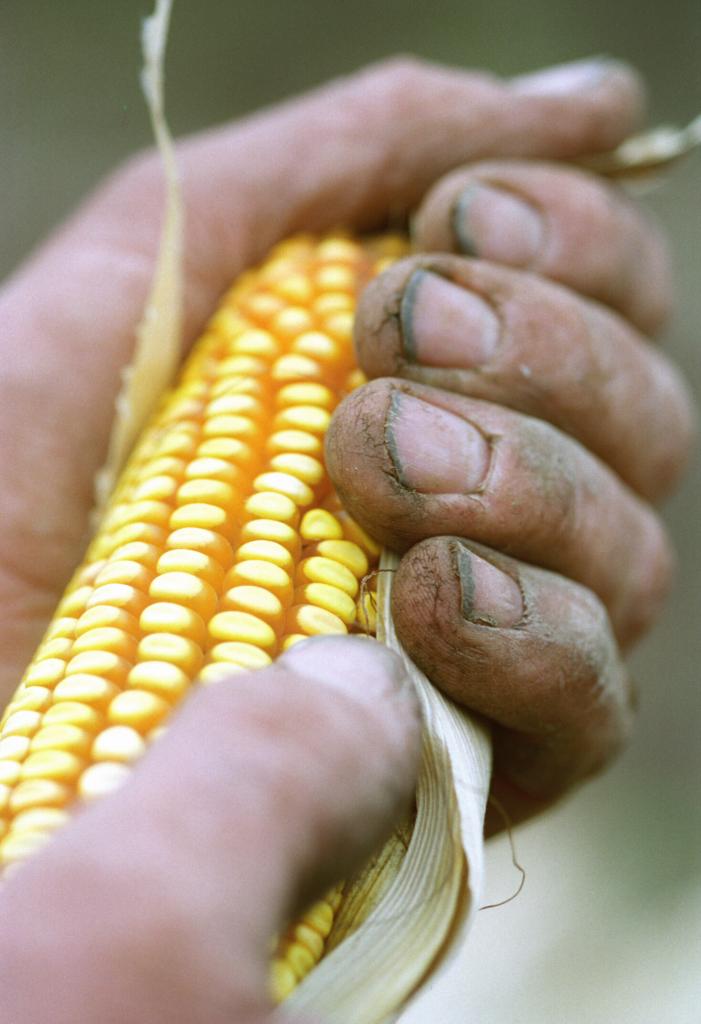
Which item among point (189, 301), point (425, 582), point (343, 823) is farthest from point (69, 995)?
point (189, 301)

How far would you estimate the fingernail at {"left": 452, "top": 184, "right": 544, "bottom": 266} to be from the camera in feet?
3.41

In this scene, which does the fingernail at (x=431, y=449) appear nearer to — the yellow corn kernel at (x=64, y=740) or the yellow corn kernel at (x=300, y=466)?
the yellow corn kernel at (x=300, y=466)

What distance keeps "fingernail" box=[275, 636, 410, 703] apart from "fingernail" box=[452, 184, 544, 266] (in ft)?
1.86

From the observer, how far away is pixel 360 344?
2.83ft

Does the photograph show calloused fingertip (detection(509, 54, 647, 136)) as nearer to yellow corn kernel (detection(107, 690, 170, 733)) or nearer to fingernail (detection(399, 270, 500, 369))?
fingernail (detection(399, 270, 500, 369))

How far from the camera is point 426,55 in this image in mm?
2605

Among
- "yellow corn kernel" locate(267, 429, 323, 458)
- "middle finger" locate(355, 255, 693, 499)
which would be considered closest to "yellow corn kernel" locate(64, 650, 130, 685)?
"yellow corn kernel" locate(267, 429, 323, 458)

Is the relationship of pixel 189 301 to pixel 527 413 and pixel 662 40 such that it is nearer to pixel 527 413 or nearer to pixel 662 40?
pixel 527 413

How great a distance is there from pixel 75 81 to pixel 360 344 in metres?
2.17

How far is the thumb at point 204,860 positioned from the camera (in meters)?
0.44

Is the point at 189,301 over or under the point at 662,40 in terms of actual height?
under

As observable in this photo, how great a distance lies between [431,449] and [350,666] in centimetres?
24

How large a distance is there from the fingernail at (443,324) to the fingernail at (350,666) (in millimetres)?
334

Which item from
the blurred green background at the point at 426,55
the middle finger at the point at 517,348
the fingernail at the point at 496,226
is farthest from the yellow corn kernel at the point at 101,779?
the blurred green background at the point at 426,55
